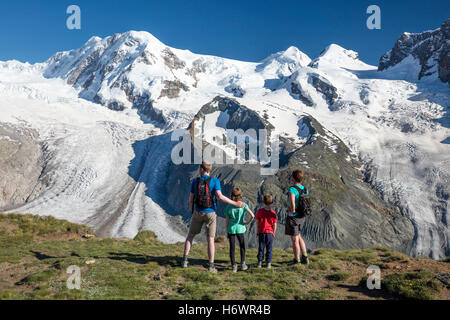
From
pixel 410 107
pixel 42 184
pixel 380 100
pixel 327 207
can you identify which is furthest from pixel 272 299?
pixel 380 100

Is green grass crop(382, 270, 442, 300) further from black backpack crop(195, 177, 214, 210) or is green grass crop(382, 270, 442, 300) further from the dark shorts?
black backpack crop(195, 177, 214, 210)

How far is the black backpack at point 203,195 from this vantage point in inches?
402

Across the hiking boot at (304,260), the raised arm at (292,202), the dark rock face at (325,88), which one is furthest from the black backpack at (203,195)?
the dark rock face at (325,88)

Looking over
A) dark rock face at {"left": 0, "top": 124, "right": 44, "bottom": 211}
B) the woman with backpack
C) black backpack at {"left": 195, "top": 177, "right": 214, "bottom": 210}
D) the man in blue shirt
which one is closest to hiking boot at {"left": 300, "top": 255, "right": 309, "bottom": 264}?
the woman with backpack

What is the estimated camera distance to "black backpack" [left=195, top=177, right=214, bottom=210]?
10.2 meters

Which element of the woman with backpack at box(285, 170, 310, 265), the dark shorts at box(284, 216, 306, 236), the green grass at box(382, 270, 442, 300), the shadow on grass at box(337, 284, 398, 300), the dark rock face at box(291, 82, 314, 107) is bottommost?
the shadow on grass at box(337, 284, 398, 300)

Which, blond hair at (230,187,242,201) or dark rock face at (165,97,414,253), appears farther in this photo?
dark rock face at (165,97,414,253)

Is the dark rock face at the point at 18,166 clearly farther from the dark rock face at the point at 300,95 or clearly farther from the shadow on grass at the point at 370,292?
the dark rock face at the point at 300,95

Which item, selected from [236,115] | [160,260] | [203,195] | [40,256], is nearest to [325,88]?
[236,115]

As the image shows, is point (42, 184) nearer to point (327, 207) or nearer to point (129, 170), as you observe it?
point (129, 170)

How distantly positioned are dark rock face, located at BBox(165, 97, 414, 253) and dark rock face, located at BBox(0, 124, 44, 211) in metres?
45.7

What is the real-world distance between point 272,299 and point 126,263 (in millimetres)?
6598

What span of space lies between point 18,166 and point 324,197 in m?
103

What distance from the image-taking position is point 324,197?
80.4 meters
